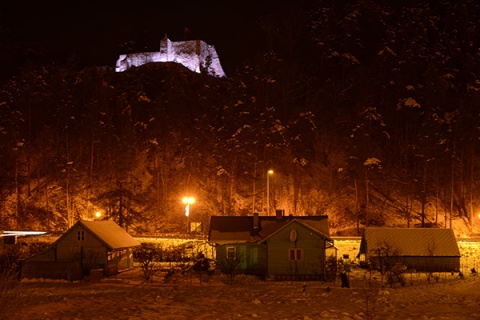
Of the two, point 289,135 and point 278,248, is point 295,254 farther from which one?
point 289,135

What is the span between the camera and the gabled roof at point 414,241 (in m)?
37.0

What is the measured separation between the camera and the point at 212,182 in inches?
2837

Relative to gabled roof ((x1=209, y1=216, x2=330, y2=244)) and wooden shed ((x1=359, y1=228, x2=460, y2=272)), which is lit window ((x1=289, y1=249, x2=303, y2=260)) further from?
wooden shed ((x1=359, y1=228, x2=460, y2=272))

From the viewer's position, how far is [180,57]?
111625 mm

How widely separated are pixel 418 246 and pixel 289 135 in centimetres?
3389

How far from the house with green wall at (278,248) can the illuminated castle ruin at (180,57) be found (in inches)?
Result: 2994

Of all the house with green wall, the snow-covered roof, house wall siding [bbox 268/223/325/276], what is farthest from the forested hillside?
house wall siding [bbox 268/223/325/276]

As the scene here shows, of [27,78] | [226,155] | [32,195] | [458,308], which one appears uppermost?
[27,78]

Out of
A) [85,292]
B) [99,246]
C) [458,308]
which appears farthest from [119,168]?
[458,308]

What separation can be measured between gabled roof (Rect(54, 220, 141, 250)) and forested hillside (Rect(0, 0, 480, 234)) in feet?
75.0

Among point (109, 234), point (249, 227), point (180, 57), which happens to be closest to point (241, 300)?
point (249, 227)

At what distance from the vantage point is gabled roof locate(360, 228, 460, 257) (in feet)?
121

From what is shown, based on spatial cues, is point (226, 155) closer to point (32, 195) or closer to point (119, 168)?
point (119, 168)

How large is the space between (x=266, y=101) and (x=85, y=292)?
50634 mm
